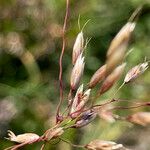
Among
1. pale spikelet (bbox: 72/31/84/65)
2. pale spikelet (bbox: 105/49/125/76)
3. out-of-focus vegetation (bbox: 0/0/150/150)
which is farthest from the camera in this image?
out-of-focus vegetation (bbox: 0/0/150/150)

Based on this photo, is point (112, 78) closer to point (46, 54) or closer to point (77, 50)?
point (77, 50)

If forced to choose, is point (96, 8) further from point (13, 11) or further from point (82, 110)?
point (82, 110)

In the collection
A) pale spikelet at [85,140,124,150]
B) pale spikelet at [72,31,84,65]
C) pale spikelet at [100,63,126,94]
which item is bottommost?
pale spikelet at [85,140,124,150]

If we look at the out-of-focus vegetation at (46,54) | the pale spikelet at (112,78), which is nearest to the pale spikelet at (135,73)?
the pale spikelet at (112,78)

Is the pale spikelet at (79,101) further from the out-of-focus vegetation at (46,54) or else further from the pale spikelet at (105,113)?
the out-of-focus vegetation at (46,54)

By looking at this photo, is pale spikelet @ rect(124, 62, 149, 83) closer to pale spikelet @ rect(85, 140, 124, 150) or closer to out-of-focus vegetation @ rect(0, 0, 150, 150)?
pale spikelet @ rect(85, 140, 124, 150)

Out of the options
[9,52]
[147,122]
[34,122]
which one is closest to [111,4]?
[9,52]

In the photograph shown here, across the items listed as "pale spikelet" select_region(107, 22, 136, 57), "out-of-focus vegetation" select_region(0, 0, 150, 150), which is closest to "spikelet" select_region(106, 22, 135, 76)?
"pale spikelet" select_region(107, 22, 136, 57)
